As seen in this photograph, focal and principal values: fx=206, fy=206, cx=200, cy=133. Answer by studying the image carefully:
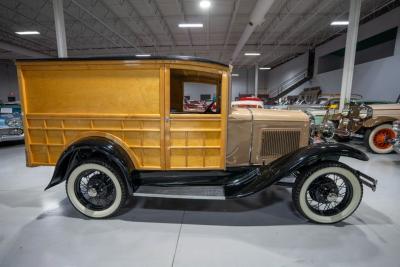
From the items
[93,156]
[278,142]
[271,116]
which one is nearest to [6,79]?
[93,156]

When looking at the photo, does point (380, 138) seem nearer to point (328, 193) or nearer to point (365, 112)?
point (365, 112)

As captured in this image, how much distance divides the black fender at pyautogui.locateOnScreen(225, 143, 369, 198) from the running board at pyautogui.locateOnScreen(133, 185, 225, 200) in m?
0.14

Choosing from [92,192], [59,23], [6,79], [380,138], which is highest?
[59,23]

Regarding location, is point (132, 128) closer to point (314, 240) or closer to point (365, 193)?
point (314, 240)

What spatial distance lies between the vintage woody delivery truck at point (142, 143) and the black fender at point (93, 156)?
0.01m

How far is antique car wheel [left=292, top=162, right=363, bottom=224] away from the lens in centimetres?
237

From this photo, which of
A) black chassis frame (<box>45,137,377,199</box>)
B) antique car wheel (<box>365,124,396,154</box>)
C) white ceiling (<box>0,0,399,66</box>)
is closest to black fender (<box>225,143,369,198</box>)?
black chassis frame (<box>45,137,377,199</box>)

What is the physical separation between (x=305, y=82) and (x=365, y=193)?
18686 millimetres

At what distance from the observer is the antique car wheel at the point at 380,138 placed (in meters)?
5.87

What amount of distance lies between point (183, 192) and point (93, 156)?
124cm

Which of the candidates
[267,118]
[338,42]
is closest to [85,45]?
[267,118]

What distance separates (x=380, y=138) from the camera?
234 inches

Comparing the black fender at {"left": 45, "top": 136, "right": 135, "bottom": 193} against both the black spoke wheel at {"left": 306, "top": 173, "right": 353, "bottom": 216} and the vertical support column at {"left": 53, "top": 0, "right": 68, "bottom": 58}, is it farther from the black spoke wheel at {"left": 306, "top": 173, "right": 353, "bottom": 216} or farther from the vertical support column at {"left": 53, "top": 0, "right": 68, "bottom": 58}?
the vertical support column at {"left": 53, "top": 0, "right": 68, "bottom": 58}

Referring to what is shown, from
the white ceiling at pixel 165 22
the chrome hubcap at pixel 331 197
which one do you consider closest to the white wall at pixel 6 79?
the white ceiling at pixel 165 22
